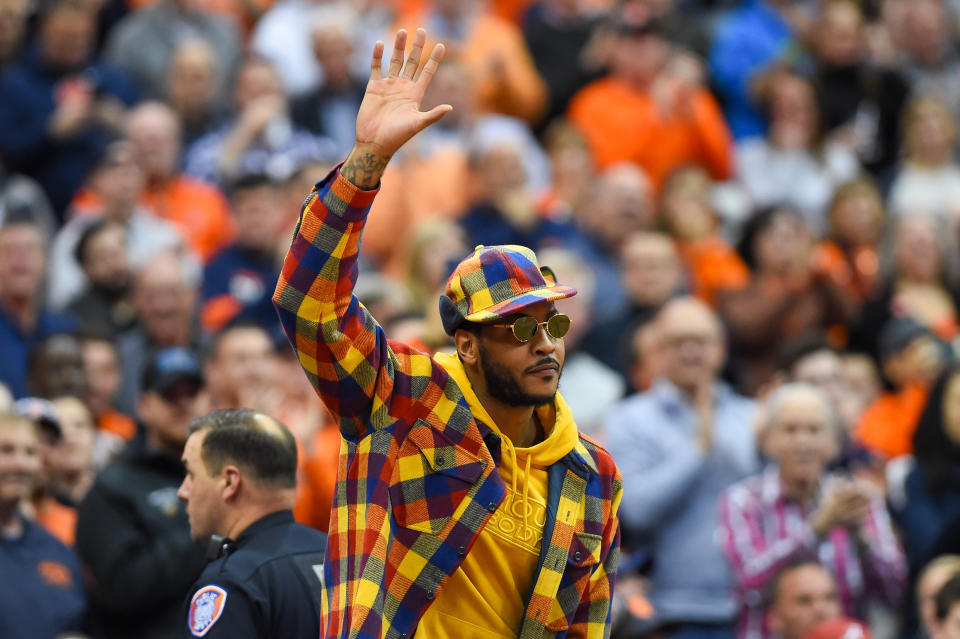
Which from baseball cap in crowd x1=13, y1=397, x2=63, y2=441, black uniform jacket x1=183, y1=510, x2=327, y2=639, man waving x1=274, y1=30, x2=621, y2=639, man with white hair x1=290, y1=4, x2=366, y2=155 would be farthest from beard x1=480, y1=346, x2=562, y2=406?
man with white hair x1=290, y1=4, x2=366, y2=155

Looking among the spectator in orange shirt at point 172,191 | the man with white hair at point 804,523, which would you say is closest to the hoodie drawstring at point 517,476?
the man with white hair at point 804,523

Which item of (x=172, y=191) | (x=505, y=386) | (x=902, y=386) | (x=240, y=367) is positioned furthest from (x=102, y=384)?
(x=902, y=386)

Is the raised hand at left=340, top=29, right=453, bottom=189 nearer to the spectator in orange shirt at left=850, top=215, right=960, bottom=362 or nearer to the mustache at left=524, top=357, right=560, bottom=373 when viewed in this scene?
the mustache at left=524, top=357, right=560, bottom=373

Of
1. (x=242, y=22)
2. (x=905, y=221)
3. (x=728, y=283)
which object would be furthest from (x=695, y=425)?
(x=242, y=22)

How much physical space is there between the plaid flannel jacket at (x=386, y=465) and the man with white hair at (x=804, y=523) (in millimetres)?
3007

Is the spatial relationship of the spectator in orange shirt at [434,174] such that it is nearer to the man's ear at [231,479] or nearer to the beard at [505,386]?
the man's ear at [231,479]

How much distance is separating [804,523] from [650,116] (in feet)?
19.0

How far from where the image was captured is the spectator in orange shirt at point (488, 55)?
12.8 m

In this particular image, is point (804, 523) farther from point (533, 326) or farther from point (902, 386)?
point (533, 326)

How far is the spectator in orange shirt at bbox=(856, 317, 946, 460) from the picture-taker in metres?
9.27

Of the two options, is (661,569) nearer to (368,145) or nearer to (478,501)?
(478,501)

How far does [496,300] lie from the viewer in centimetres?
417

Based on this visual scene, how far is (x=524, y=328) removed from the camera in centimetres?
416

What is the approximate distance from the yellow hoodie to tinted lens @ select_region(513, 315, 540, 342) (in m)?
0.25
